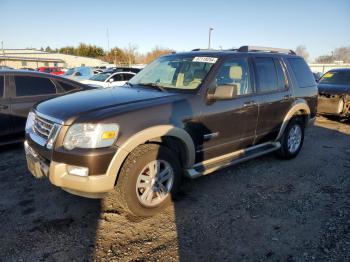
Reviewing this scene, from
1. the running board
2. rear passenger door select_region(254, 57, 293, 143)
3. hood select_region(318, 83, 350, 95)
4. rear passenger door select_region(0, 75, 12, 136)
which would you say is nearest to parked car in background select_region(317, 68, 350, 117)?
hood select_region(318, 83, 350, 95)

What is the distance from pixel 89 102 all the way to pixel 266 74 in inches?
112

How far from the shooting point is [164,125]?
11.2 ft

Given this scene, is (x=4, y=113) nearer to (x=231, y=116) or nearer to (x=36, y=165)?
(x=36, y=165)

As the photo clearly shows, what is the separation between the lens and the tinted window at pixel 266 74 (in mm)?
4707

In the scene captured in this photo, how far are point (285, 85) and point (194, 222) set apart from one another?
3016 millimetres

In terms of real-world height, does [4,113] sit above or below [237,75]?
below

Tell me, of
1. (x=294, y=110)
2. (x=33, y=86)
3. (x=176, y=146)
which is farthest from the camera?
(x=33, y=86)

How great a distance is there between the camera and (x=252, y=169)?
17.0 feet

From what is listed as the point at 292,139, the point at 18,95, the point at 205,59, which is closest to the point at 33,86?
the point at 18,95

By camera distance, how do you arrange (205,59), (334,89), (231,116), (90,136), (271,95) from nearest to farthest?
(90,136), (231,116), (205,59), (271,95), (334,89)

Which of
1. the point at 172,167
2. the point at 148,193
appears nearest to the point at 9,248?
the point at 148,193

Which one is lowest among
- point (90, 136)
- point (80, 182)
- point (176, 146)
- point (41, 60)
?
point (80, 182)

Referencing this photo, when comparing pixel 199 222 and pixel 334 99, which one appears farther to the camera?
pixel 334 99

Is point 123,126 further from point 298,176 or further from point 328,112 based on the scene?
point 328,112
